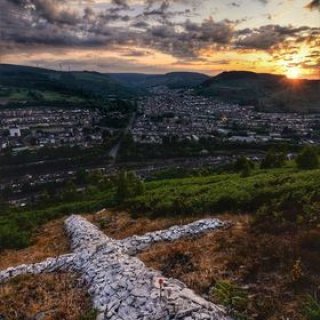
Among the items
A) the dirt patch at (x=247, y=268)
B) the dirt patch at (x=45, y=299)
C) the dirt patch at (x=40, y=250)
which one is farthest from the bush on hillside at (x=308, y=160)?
the dirt patch at (x=45, y=299)


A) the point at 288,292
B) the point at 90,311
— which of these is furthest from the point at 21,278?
the point at 288,292

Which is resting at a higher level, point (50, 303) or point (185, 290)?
point (185, 290)

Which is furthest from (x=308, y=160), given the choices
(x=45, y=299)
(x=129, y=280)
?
(x=45, y=299)

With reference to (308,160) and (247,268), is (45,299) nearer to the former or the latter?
(247,268)

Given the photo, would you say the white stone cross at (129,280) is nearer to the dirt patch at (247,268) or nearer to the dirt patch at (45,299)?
the dirt patch at (45,299)

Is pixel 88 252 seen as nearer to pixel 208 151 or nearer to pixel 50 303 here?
pixel 50 303

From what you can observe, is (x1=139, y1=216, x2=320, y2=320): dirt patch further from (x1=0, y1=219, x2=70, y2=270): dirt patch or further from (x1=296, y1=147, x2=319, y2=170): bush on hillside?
(x1=296, y1=147, x2=319, y2=170): bush on hillside
